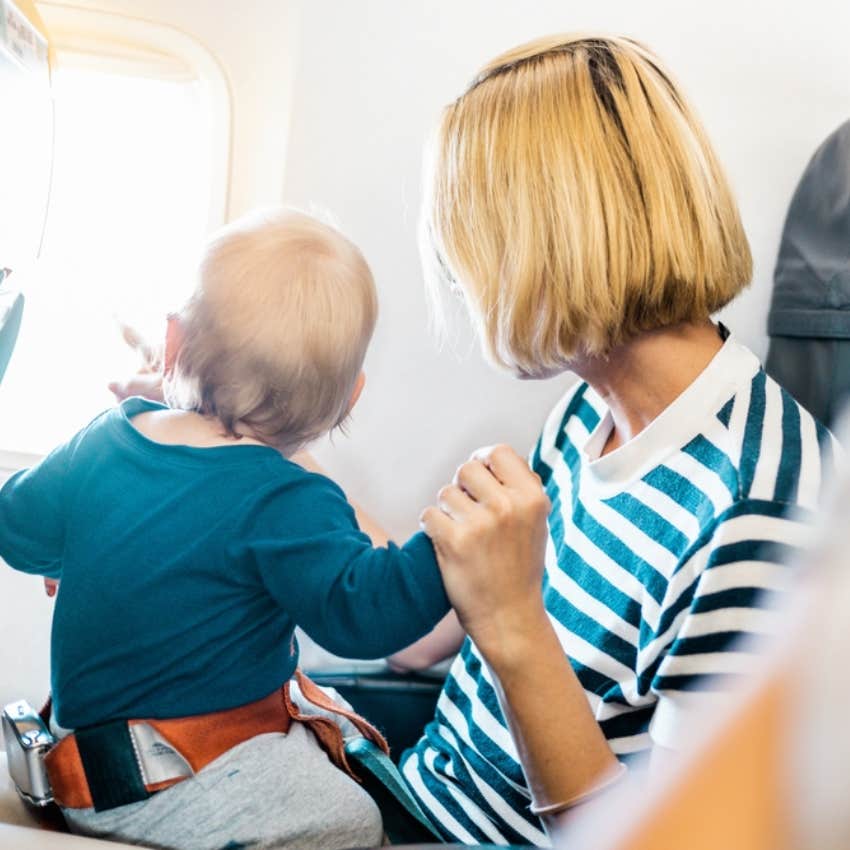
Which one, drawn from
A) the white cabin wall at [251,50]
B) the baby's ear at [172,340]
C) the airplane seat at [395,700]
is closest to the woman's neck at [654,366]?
the baby's ear at [172,340]

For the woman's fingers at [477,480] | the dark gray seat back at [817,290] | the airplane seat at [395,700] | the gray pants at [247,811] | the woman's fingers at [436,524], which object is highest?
the dark gray seat back at [817,290]

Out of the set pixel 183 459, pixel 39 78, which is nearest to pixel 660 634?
pixel 183 459

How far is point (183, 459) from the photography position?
1044 mm

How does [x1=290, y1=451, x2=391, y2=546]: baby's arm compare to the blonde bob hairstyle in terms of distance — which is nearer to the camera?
the blonde bob hairstyle

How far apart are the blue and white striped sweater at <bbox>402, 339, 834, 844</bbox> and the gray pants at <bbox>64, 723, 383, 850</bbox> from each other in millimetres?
243

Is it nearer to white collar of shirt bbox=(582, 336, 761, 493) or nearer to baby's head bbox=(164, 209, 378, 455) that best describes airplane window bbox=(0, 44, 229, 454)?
baby's head bbox=(164, 209, 378, 455)

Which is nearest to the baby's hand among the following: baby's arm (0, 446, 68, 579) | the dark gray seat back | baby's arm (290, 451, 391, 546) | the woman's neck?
baby's arm (0, 446, 68, 579)

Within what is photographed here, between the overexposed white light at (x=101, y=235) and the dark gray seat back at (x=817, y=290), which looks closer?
the dark gray seat back at (x=817, y=290)

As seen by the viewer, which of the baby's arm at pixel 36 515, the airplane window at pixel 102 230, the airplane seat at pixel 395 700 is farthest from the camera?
the airplane window at pixel 102 230

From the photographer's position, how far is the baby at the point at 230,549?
3.29ft

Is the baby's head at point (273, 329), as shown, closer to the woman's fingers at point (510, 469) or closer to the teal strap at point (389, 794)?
the woman's fingers at point (510, 469)

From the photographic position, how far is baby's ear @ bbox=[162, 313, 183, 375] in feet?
3.52

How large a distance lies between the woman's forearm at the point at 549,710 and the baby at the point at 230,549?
10cm

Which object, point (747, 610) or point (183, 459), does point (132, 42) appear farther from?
Result: point (747, 610)
